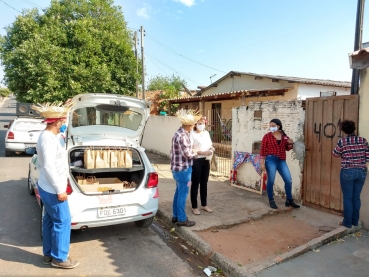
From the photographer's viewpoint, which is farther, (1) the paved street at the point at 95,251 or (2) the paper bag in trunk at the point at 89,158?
(2) the paper bag in trunk at the point at 89,158

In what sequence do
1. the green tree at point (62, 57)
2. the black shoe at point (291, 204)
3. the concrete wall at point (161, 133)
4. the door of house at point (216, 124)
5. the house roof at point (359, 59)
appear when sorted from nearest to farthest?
1. the house roof at point (359, 59)
2. the black shoe at point (291, 204)
3. the door of house at point (216, 124)
4. the concrete wall at point (161, 133)
5. the green tree at point (62, 57)

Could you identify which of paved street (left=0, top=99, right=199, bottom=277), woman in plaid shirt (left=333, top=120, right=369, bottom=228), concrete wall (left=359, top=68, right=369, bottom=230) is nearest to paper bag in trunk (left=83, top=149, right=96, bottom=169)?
paved street (left=0, top=99, right=199, bottom=277)

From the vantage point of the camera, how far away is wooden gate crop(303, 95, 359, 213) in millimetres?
4570

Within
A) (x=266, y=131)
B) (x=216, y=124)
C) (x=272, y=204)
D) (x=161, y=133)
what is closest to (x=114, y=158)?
(x=272, y=204)

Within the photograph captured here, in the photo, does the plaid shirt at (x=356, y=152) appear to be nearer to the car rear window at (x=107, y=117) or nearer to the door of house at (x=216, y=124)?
the car rear window at (x=107, y=117)

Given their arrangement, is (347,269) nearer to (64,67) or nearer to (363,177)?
(363,177)

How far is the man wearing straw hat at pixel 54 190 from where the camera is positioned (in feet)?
9.78

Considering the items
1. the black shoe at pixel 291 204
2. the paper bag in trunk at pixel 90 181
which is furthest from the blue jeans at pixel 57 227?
the black shoe at pixel 291 204

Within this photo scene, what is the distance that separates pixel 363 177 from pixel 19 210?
5.99 meters

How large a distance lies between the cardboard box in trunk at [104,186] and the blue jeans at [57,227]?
0.71 metres

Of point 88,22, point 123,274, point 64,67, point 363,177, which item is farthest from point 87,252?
point 88,22

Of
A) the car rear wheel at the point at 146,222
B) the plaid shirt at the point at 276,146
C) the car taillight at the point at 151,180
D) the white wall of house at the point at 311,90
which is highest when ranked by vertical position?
the white wall of house at the point at 311,90

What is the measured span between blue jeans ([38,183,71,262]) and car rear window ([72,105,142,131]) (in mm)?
1683

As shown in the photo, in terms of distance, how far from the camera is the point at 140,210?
3930mm
